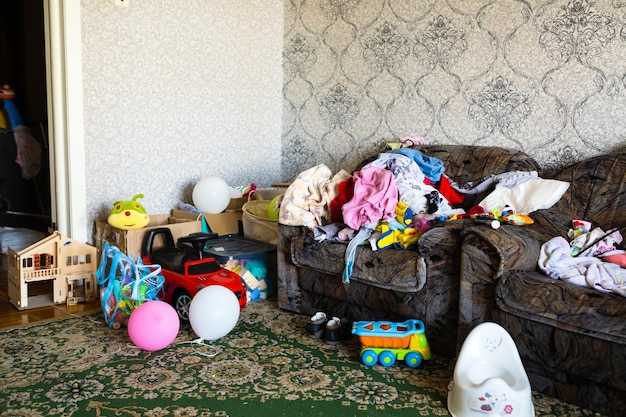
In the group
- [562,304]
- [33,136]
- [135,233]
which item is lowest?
[562,304]

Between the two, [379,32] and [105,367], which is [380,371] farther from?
[379,32]

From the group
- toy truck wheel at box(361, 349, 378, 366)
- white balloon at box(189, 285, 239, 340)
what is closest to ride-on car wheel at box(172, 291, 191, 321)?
white balloon at box(189, 285, 239, 340)

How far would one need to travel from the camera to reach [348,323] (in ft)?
8.71

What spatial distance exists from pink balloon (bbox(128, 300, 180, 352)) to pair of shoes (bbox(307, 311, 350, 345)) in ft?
2.10

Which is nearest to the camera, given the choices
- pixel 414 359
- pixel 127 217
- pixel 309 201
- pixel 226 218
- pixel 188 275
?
pixel 414 359

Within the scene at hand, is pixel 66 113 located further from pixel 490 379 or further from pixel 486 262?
pixel 490 379

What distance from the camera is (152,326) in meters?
2.27

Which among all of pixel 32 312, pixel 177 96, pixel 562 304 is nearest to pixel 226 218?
pixel 177 96

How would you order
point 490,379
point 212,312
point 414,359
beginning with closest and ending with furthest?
point 490,379 < point 414,359 < point 212,312

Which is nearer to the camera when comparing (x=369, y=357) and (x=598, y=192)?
(x=369, y=357)

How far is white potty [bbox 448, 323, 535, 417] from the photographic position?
1.78 metres

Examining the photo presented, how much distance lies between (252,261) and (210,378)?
1.15m

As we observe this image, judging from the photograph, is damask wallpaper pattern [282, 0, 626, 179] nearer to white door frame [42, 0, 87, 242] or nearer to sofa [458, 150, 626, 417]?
sofa [458, 150, 626, 417]

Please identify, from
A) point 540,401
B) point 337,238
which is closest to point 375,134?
point 337,238
